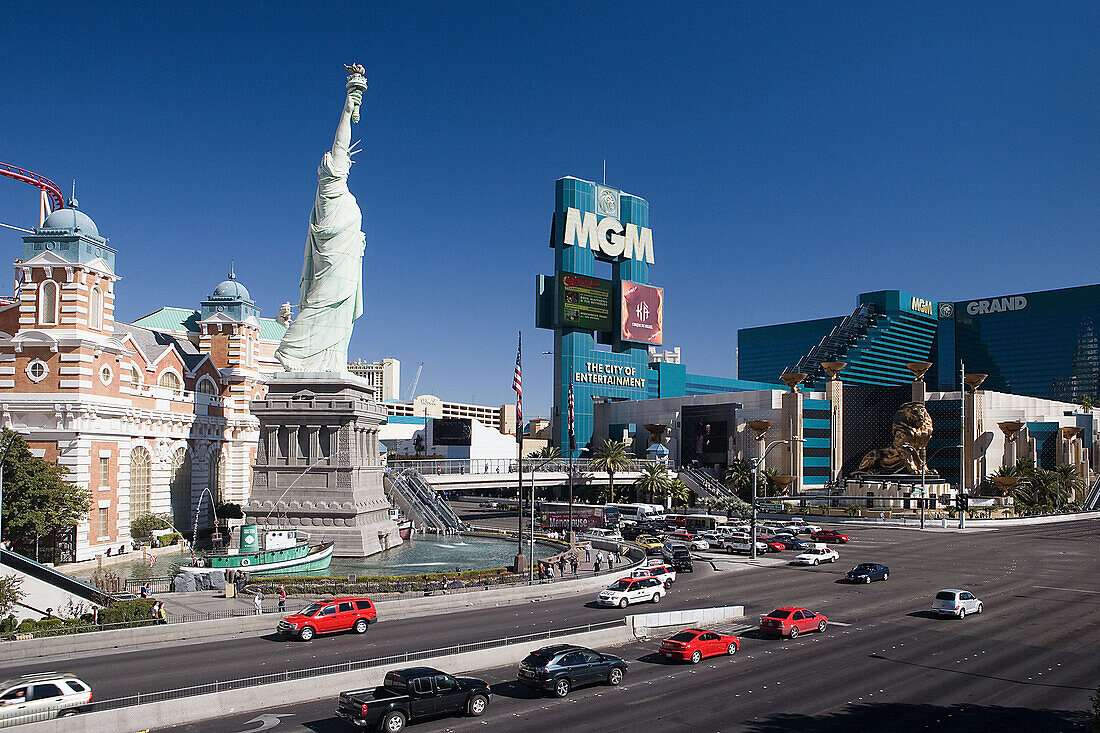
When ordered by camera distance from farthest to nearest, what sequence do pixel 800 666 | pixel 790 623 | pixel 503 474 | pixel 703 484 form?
pixel 703 484 → pixel 503 474 → pixel 790 623 → pixel 800 666

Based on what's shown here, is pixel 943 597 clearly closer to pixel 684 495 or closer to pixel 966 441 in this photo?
pixel 684 495

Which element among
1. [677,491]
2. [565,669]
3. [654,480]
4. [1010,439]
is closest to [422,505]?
[654,480]

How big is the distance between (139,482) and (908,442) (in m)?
84.4

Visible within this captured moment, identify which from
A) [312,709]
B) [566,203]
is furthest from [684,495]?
[312,709]

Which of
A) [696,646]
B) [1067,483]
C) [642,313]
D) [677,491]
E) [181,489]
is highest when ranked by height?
[642,313]

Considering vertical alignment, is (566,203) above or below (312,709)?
above

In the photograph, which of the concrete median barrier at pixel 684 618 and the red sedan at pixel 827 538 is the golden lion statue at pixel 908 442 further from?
the concrete median barrier at pixel 684 618

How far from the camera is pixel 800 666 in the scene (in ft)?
96.3

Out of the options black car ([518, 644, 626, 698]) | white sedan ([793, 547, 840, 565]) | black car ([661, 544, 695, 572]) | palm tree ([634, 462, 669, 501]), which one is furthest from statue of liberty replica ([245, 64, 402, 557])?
palm tree ([634, 462, 669, 501])

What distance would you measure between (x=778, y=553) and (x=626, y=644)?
111ft

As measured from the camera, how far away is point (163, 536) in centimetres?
6438

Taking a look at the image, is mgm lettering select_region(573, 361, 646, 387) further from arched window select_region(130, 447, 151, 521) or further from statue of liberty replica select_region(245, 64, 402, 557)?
arched window select_region(130, 447, 151, 521)

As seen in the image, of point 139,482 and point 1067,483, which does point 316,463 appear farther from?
point 1067,483

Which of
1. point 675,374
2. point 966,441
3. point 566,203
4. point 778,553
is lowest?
point 778,553
